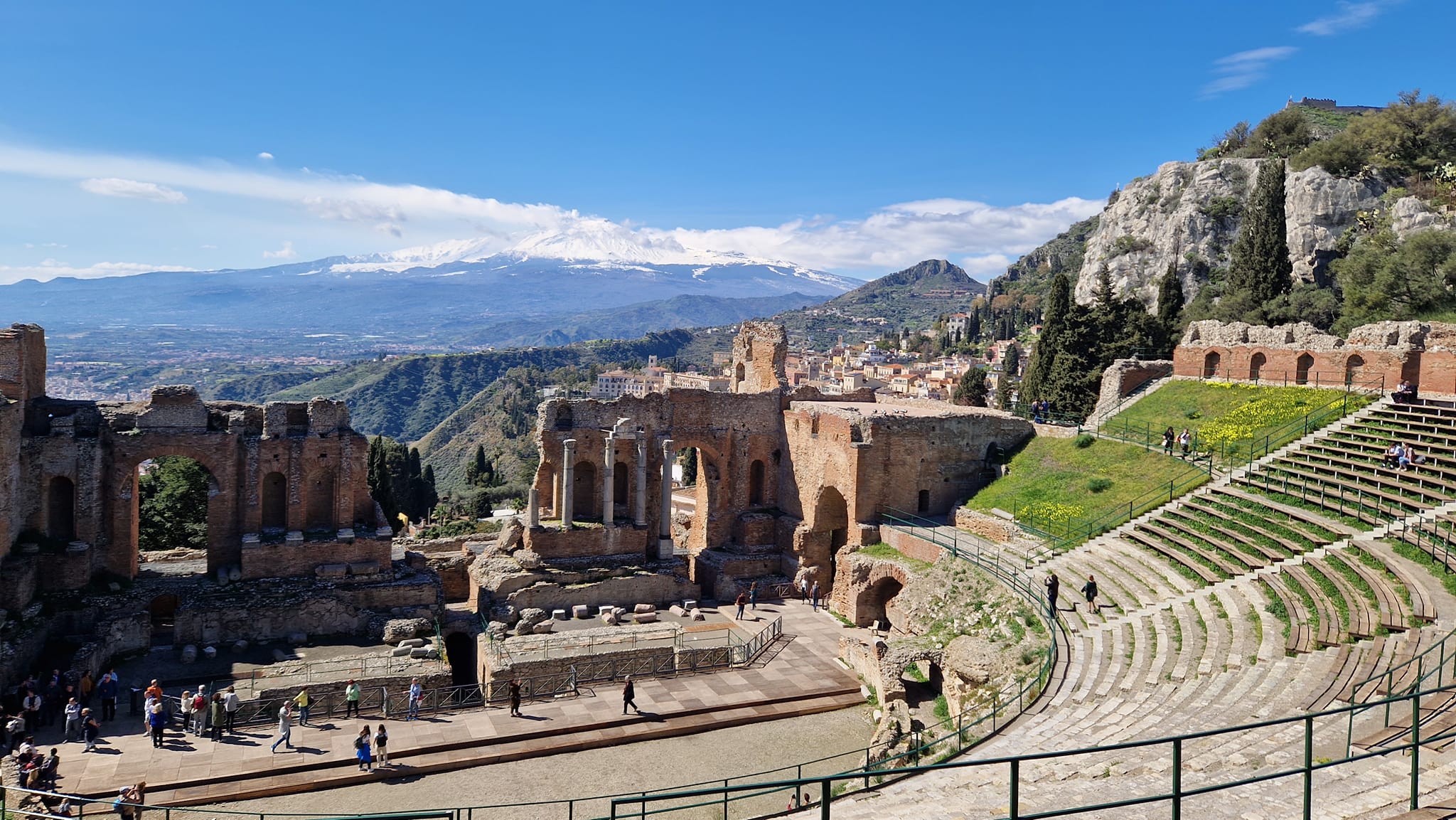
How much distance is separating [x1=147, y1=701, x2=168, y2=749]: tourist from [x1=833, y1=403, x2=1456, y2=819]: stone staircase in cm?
1498

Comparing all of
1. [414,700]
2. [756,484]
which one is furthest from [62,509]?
[756,484]

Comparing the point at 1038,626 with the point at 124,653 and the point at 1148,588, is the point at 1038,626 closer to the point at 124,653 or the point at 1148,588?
the point at 1148,588

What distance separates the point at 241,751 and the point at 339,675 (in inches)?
130

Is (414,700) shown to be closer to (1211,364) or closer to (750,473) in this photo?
(750,473)

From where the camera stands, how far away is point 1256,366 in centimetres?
3469

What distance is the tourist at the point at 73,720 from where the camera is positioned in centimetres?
1980

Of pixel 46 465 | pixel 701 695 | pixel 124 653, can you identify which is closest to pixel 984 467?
pixel 701 695

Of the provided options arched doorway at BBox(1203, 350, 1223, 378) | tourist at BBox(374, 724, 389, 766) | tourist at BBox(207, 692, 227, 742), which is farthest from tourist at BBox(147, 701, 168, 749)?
arched doorway at BBox(1203, 350, 1223, 378)

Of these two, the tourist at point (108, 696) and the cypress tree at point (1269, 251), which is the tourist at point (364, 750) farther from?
the cypress tree at point (1269, 251)

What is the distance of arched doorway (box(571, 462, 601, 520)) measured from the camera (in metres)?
35.5

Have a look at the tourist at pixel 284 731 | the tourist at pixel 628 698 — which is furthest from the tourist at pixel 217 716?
the tourist at pixel 628 698

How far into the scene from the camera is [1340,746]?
11219mm

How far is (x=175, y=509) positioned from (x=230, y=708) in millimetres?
21152

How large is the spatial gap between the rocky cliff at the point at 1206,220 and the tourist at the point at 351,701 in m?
57.3
